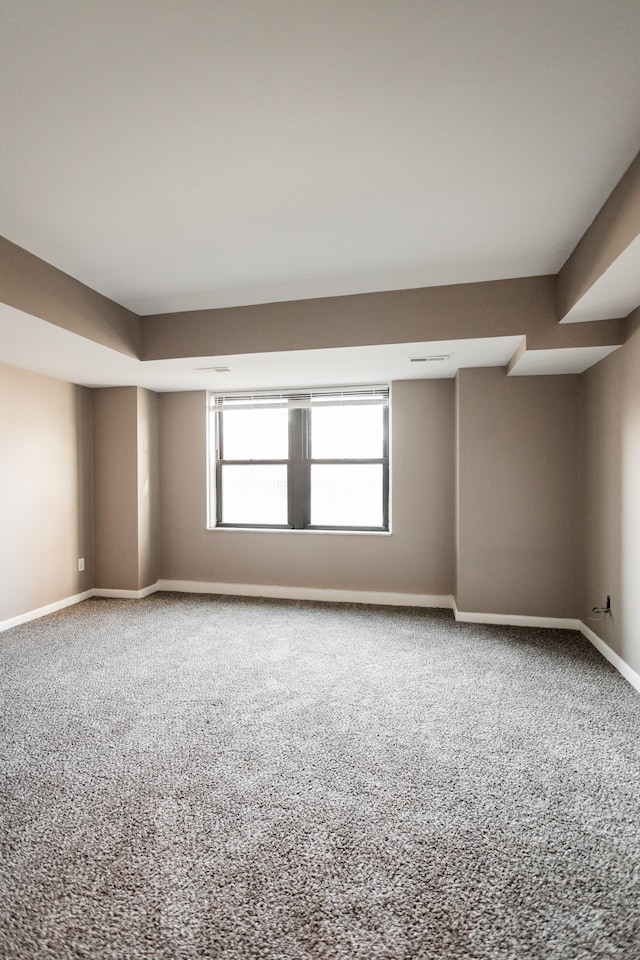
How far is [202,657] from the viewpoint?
3.34m

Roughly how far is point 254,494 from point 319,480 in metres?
0.75

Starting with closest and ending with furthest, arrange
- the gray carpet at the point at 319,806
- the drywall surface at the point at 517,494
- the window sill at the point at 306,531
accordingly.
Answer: the gray carpet at the point at 319,806, the drywall surface at the point at 517,494, the window sill at the point at 306,531

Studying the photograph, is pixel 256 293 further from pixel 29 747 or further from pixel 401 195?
pixel 29 747

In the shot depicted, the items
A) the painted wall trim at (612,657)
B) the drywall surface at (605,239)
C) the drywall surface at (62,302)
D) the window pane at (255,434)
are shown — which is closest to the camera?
the drywall surface at (605,239)

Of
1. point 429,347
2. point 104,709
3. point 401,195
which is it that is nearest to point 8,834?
point 104,709

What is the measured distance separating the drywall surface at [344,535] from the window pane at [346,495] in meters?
0.24

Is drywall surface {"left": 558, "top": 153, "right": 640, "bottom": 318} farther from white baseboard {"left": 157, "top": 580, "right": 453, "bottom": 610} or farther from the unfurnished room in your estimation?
white baseboard {"left": 157, "top": 580, "right": 453, "bottom": 610}

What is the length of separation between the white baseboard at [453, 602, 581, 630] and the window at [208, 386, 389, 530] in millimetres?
1160

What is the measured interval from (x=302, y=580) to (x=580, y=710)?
280cm

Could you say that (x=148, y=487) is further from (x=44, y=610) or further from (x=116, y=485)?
(x=44, y=610)

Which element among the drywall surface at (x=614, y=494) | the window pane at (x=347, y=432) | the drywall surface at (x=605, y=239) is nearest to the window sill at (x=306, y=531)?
the window pane at (x=347, y=432)

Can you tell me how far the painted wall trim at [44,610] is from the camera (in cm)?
394

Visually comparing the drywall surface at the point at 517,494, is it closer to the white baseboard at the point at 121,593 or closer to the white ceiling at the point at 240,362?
the white ceiling at the point at 240,362

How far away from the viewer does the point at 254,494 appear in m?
5.17
